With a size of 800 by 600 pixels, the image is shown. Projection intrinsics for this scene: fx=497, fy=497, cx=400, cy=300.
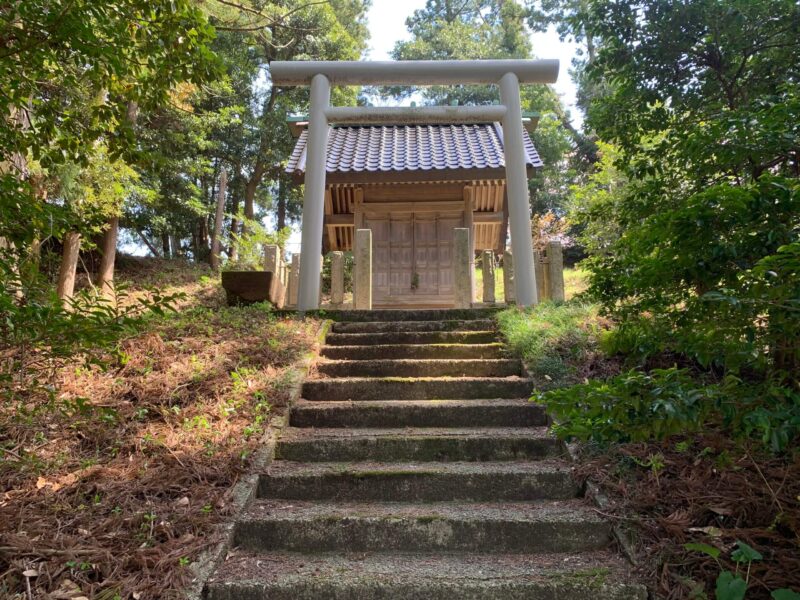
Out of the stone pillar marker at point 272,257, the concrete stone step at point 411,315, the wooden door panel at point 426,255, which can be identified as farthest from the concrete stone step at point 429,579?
the wooden door panel at point 426,255

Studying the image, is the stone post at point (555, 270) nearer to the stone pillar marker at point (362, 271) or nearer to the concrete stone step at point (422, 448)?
the stone pillar marker at point (362, 271)

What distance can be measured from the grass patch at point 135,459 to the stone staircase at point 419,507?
24cm

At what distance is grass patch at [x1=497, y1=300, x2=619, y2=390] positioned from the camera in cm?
400

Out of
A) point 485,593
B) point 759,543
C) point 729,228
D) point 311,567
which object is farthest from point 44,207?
point 759,543

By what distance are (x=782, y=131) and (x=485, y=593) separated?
8.98 feet

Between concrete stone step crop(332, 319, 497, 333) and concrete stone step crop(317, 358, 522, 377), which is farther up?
concrete stone step crop(332, 319, 497, 333)

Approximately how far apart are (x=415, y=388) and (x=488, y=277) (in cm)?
443

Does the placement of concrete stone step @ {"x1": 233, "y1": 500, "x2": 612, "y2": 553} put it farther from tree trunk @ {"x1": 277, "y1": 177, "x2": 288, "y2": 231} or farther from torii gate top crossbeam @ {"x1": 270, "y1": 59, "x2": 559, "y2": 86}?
tree trunk @ {"x1": 277, "y1": 177, "x2": 288, "y2": 231}

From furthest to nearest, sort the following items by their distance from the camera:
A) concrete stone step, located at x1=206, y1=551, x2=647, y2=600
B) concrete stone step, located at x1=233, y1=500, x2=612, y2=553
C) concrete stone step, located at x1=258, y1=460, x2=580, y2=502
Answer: concrete stone step, located at x1=258, y1=460, x2=580, y2=502
concrete stone step, located at x1=233, y1=500, x2=612, y2=553
concrete stone step, located at x1=206, y1=551, x2=647, y2=600

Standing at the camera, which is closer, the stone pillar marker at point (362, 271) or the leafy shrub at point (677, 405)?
the leafy shrub at point (677, 405)

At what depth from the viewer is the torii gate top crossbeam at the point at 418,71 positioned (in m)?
6.47

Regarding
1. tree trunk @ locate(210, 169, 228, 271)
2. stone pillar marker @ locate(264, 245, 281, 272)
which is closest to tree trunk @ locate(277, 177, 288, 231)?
tree trunk @ locate(210, 169, 228, 271)

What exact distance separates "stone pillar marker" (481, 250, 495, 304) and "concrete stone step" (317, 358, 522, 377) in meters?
3.55

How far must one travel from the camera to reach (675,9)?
13.8 feet
